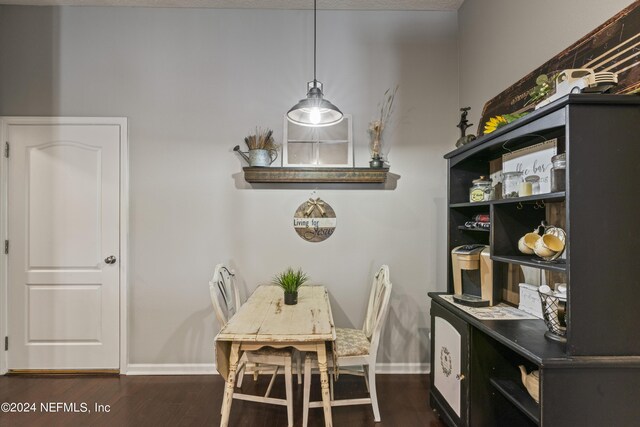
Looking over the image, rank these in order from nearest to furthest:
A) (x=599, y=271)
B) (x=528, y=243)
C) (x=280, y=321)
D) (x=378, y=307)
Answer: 1. (x=599, y=271)
2. (x=528, y=243)
3. (x=280, y=321)
4. (x=378, y=307)

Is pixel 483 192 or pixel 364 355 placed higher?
pixel 483 192

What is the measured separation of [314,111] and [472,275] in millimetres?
1507

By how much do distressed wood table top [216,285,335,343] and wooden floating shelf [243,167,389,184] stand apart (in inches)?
37.6

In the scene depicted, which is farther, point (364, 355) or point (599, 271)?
point (364, 355)

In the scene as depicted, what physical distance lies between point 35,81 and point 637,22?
4.10 metres

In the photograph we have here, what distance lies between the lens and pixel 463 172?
229 cm

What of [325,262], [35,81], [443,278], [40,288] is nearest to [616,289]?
[443,278]

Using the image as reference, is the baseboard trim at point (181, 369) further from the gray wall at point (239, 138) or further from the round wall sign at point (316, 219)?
the round wall sign at point (316, 219)

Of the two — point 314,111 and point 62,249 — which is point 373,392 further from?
point 62,249

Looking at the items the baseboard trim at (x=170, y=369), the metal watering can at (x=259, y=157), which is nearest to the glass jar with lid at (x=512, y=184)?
the metal watering can at (x=259, y=157)

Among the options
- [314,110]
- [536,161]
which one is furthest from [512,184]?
[314,110]

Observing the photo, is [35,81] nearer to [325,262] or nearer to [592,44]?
[325,262]

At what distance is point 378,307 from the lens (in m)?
2.36

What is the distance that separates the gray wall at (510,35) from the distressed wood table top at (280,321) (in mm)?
1924
